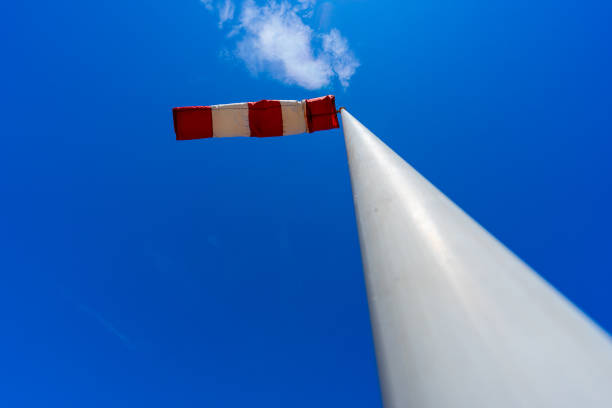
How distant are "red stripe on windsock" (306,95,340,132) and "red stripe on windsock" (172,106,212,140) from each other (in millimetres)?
2833

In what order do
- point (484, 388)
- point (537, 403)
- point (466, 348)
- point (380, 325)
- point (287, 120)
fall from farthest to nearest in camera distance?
point (287, 120), point (380, 325), point (466, 348), point (484, 388), point (537, 403)

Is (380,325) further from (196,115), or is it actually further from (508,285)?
(196,115)

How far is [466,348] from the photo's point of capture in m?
1.40

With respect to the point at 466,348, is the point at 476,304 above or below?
above

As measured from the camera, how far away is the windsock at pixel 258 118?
831 cm

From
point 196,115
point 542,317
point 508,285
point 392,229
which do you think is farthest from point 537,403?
point 196,115

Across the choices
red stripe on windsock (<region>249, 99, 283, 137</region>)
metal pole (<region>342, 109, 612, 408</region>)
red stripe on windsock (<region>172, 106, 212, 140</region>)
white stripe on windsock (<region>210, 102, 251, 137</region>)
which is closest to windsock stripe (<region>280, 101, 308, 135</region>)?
red stripe on windsock (<region>249, 99, 283, 137</region>)

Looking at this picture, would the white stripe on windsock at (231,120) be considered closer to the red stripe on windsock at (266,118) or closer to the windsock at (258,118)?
the windsock at (258,118)

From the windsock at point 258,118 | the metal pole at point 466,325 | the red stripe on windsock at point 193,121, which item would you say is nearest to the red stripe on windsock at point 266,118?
the windsock at point 258,118

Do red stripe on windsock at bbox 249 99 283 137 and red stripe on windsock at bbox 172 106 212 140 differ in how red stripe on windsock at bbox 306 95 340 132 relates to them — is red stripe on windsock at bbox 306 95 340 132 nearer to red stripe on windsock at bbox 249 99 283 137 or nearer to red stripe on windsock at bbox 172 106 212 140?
red stripe on windsock at bbox 249 99 283 137

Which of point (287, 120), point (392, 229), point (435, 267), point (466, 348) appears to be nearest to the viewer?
point (466, 348)

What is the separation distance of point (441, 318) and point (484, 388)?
1.16 feet

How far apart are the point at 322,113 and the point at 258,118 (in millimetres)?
1754

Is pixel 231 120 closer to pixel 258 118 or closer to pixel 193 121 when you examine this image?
pixel 258 118
